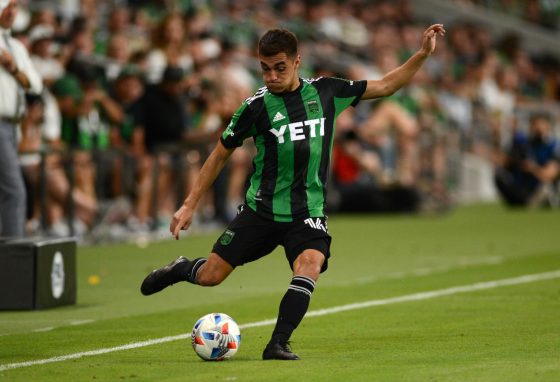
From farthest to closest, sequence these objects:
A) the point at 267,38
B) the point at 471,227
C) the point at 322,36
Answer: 1. the point at 322,36
2. the point at 471,227
3. the point at 267,38

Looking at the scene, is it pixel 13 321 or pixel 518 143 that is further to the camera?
pixel 518 143

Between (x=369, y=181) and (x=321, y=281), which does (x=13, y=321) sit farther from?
(x=369, y=181)

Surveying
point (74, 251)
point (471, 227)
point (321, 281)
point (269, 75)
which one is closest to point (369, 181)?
point (471, 227)

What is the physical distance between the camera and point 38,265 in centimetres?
1137

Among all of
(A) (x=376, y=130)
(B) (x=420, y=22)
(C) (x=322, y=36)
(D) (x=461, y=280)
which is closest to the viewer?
(D) (x=461, y=280)

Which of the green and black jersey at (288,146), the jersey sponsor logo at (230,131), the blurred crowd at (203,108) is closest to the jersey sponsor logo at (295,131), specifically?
the green and black jersey at (288,146)

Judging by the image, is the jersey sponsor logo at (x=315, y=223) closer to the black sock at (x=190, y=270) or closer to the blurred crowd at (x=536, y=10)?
the black sock at (x=190, y=270)

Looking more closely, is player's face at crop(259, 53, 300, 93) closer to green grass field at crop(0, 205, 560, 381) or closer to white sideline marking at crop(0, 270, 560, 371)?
green grass field at crop(0, 205, 560, 381)

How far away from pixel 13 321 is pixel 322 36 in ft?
68.8

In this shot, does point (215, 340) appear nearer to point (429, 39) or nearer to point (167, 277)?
point (167, 277)

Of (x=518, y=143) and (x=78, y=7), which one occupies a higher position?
(x=78, y=7)

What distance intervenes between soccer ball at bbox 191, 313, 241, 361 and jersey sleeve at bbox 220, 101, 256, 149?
1162 millimetres

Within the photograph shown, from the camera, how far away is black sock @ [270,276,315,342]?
8320 millimetres

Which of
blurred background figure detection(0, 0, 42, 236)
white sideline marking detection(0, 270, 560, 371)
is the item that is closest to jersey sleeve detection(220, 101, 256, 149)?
white sideline marking detection(0, 270, 560, 371)
